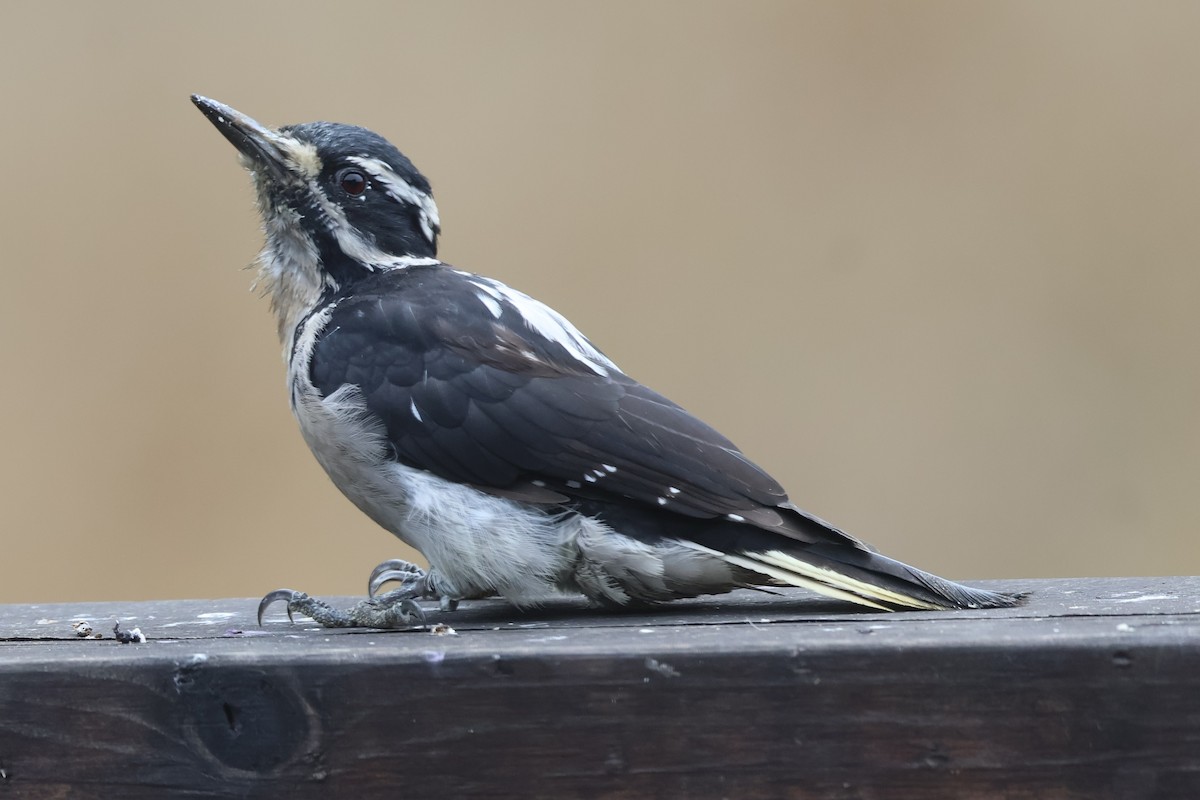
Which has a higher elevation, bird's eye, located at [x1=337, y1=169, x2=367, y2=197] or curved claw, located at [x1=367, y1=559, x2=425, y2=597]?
bird's eye, located at [x1=337, y1=169, x2=367, y2=197]

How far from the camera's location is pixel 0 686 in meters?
1.92

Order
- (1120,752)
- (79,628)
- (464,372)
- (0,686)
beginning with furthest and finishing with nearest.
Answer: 1. (464,372)
2. (79,628)
3. (0,686)
4. (1120,752)

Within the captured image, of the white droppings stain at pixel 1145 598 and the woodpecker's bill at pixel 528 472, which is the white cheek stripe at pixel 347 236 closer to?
the woodpecker's bill at pixel 528 472

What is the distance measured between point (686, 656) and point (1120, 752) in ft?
1.91

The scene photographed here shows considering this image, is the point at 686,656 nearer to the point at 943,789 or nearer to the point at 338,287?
the point at 943,789

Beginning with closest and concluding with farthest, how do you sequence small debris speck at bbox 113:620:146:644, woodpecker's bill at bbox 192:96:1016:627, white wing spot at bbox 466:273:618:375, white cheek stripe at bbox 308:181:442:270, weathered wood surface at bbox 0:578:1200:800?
weathered wood surface at bbox 0:578:1200:800
small debris speck at bbox 113:620:146:644
woodpecker's bill at bbox 192:96:1016:627
white wing spot at bbox 466:273:618:375
white cheek stripe at bbox 308:181:442:270

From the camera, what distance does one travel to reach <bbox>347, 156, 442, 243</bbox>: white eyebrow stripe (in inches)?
125

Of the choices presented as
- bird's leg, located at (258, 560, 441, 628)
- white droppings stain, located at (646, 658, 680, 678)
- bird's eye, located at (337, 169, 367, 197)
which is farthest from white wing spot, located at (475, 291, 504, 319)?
white droppings stain, located at (646, 658, 680, 678)

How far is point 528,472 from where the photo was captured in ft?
8.56

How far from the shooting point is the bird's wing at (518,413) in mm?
2547

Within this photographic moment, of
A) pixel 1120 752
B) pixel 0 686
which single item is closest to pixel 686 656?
pixel 1120 752

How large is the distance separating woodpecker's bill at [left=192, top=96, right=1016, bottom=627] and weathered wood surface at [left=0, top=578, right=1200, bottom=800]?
0.54 metres

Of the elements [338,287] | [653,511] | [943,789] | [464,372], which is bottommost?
[943,789]

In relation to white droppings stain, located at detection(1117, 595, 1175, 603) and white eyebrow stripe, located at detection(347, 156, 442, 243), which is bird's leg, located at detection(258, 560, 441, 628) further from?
white droppings stain, located at detection(1117, 595, 1175, 603)
